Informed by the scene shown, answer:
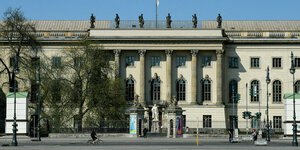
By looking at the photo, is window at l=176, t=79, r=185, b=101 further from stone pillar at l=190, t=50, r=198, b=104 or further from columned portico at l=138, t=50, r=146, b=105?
columned portico at l=138, t=50, r=146, b=105

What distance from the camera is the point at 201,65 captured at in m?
117

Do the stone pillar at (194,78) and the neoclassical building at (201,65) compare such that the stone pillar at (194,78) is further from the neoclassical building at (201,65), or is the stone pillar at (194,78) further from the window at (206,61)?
the window at (206,61)

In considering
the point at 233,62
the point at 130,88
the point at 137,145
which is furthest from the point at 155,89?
the point at 137,145

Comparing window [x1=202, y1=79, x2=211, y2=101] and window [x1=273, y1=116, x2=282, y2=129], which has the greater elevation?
window [x1=202, y1=79, x2=211, y2=101]

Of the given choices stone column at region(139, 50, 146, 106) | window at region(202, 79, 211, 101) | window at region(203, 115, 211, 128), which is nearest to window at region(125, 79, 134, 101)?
stone column at region(139, 50, 146, 106)

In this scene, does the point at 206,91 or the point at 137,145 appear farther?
the point at 206,91

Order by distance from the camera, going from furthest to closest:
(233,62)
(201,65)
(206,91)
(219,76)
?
1. (233,62)
2. (201,65)
3. (206,91)
4. (219,76)

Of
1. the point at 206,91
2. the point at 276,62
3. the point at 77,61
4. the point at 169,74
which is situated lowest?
the point at 206,91

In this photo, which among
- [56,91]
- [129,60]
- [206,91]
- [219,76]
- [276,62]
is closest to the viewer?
[56,91]

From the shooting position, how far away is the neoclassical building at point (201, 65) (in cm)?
11531

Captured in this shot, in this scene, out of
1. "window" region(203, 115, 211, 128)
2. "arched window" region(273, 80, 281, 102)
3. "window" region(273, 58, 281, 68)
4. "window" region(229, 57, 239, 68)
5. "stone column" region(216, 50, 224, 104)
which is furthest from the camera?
"window" region(229, 57, 239, 68)

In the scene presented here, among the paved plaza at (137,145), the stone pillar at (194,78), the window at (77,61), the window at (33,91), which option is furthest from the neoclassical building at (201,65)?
the paved plaza at (137,145)

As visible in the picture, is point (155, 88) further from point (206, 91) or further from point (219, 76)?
point (219, 76)

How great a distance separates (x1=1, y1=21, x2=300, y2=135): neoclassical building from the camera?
115 metres
